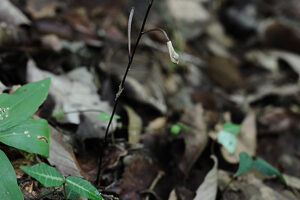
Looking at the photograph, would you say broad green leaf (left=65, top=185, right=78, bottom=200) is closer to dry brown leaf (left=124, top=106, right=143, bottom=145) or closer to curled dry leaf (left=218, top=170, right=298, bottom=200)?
dry brown leaf (left=124, top=106, right=143, bottom=145)

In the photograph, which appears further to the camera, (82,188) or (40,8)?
(40,8)

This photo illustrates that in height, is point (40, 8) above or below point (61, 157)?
above

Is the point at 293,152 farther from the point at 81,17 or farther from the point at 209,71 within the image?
the point at 81,17

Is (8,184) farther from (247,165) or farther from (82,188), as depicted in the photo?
(247,165)

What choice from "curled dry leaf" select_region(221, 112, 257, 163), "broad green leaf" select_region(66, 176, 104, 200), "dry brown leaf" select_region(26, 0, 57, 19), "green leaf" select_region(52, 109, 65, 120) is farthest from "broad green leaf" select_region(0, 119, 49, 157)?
"dry brown leaf" select_region(26, 0, 57, 19)

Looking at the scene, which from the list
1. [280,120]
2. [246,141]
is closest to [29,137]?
[246,141]

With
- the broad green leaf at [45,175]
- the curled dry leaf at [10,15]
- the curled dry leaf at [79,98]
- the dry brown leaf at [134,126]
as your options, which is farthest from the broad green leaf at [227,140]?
the curled dry leaf at [10,15]
